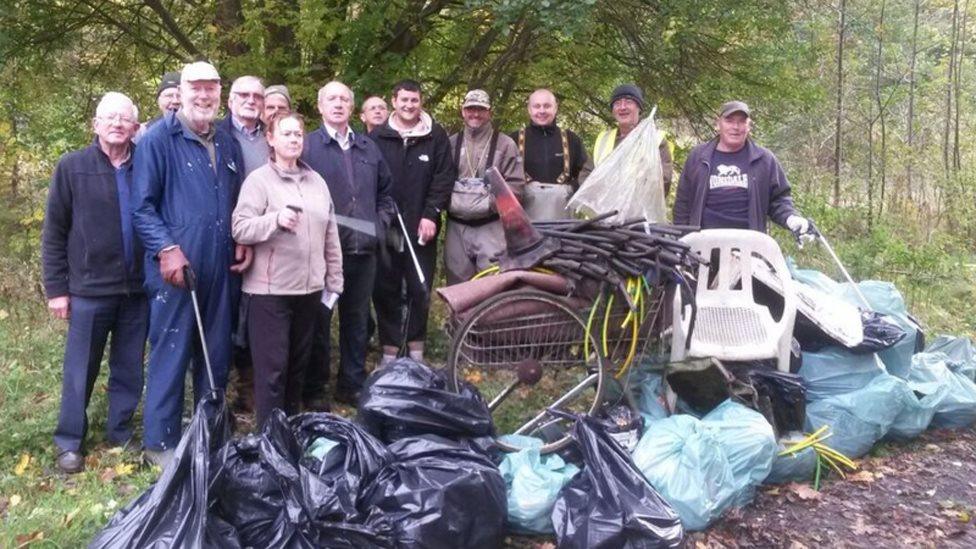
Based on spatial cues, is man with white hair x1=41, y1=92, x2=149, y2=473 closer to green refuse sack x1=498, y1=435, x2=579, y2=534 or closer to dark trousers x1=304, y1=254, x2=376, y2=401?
dark trousers x1=304, y1=254, x2=376, y2=401

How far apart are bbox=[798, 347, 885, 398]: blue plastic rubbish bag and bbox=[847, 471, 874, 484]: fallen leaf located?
0.45 m

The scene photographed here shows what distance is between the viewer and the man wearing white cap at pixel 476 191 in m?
4.88

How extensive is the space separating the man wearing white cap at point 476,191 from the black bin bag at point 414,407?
1334mm

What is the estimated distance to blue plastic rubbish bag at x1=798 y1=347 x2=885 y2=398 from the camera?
4492 mm

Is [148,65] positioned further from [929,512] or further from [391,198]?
[929,512]

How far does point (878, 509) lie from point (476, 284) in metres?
2.16

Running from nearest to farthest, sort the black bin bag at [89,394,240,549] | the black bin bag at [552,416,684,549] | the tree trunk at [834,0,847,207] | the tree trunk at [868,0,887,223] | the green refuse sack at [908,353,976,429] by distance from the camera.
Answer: the black bin bag at [89,394,240,549]
the black bin bag at [552,416,684,549]
the green refuse sack at [908,353,976,429]
the tree trunk at [834,0,847,207]
the tree trunk at [868,0,887,223]

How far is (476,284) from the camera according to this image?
12.5 ft

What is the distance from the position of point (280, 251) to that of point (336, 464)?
1095 millimetres

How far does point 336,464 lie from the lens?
3.25 metres

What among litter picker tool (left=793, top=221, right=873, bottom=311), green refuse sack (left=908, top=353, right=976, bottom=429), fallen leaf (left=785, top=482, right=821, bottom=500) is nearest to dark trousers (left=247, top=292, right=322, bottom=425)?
fallen leaf (left=785, top=482, right=821, bottom=500)

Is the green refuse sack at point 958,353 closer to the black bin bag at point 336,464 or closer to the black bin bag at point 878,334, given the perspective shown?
the black bin bag at point 878,334

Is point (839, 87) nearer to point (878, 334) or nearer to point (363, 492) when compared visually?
point (878, 334)

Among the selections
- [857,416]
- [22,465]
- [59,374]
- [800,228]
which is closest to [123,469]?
[22,465]
